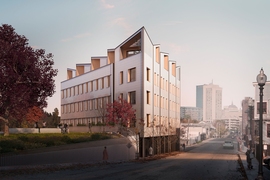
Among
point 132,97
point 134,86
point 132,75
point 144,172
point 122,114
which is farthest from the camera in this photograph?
point 132,75

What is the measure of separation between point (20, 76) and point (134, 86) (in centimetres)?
3057

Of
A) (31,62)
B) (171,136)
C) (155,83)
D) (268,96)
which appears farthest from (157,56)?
(31,62)

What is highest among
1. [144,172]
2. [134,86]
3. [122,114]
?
[134,86]

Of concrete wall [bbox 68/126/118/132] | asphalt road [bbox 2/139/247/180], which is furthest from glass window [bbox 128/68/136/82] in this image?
asphalt road [bbox 2/139/247/180]

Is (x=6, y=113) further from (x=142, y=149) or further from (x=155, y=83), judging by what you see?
(x=155, y=83)

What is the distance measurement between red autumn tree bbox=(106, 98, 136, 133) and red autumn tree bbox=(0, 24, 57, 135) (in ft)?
77.9

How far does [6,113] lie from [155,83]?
120 feet

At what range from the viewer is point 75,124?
3250 inches

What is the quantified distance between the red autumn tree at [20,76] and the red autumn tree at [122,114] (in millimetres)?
23750

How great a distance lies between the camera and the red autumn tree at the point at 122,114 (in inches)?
2140

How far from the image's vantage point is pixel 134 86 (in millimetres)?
58344

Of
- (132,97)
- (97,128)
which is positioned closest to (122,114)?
(132,97)

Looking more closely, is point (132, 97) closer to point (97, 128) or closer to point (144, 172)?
point (97, 128)

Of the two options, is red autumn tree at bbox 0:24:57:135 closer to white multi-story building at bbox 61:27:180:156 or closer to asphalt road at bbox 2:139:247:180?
asphalt road at bbox 2:139:247:180
